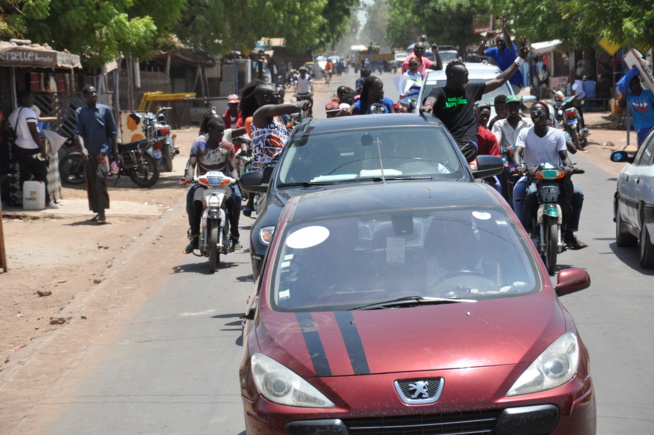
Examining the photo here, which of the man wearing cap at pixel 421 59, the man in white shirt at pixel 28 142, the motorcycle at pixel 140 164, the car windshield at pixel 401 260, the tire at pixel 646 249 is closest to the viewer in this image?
the car windshield at pixel 401 260

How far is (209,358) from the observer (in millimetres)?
7598

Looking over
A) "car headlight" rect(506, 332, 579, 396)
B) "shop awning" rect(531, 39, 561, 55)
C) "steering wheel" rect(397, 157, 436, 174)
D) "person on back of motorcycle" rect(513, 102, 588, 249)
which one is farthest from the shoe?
"shop awning" rect(531, 39, 561, 55)

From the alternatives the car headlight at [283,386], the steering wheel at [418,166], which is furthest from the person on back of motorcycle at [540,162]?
the car headlight at [283,386]

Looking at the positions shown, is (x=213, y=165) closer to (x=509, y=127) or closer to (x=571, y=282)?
A: (x=509, y=127)

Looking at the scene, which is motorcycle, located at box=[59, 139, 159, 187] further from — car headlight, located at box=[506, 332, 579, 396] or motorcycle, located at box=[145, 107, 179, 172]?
car headlight, located at box=[506, 332, 579, 396]

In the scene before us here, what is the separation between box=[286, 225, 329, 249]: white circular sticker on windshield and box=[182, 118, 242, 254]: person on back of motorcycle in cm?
593

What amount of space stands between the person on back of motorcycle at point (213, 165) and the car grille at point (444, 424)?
289 inches

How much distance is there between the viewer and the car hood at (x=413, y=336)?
430 cm

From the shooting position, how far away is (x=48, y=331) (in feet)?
29.7

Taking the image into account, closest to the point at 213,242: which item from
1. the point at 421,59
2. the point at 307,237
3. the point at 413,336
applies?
the point at 307,237

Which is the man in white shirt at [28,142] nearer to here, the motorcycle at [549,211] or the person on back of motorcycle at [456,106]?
the person on back of motorcycle at [456,106]

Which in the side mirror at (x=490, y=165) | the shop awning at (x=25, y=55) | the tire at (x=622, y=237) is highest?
the shop awning at (x=25, y=55)

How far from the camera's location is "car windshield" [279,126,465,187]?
8094 mm

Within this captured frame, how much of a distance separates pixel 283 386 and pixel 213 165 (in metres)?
7.39
